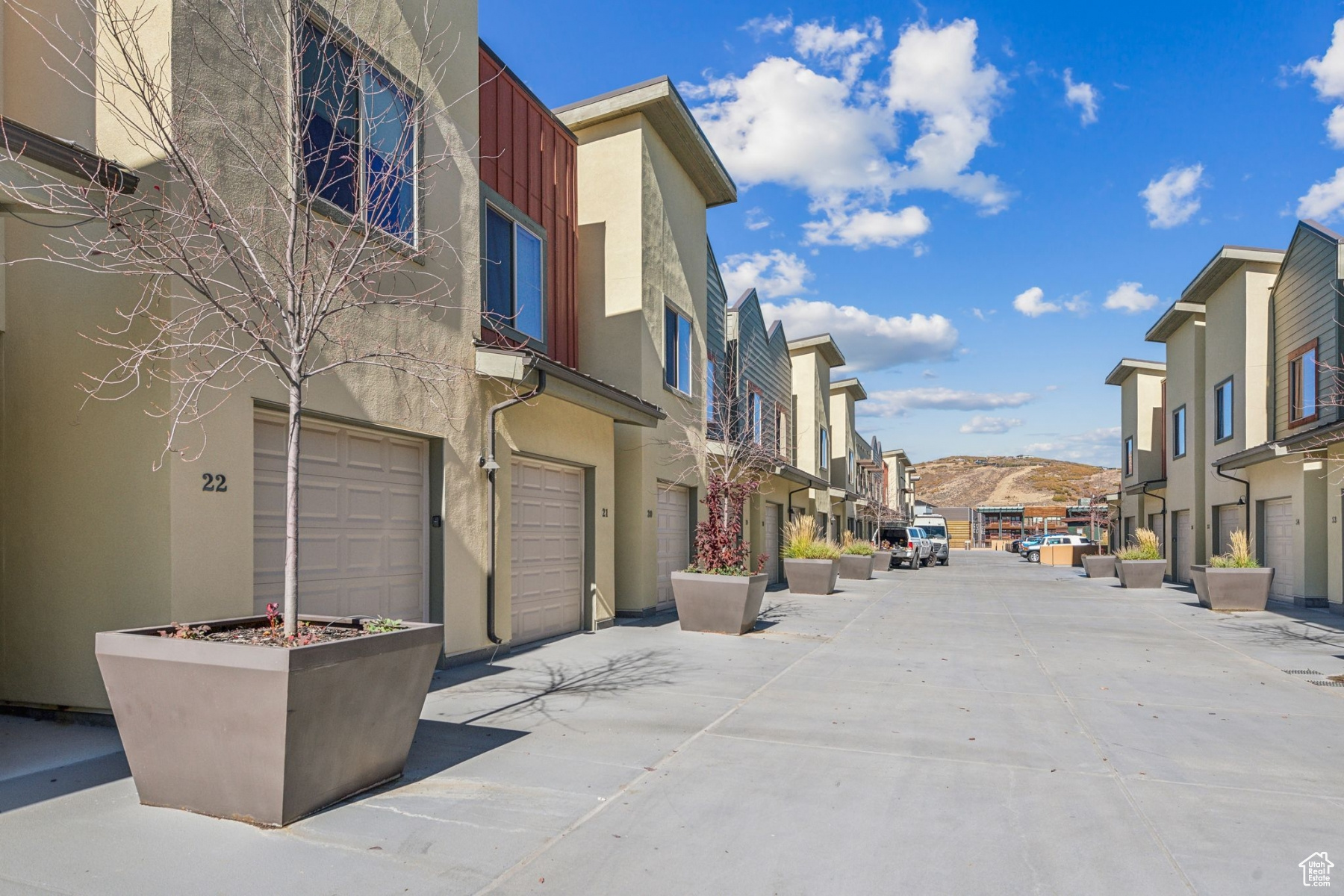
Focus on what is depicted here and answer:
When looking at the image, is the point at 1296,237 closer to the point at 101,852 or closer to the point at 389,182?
the point at 389,182

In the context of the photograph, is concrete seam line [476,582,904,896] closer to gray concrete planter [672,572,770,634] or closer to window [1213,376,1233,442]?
gray concrete planter [672,572,770,634]

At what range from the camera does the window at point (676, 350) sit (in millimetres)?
15562

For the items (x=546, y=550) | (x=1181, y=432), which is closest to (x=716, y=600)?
(x=546, y=550)

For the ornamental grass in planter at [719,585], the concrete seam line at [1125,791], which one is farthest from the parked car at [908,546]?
the concrete seam line at [1125,791]

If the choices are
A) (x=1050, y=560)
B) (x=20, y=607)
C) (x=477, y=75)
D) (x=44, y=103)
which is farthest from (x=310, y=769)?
(x=1050, y=560)

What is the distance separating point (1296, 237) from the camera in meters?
19.1

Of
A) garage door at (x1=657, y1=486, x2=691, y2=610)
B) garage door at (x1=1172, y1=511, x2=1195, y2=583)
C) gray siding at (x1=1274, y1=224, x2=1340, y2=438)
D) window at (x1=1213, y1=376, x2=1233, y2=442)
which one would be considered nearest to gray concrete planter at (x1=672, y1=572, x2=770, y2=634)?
garage door at (x1=657, y1=486, x2=691, y2=610)

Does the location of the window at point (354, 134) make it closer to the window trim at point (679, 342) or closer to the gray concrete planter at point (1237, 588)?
the window trim at point (679, 342)

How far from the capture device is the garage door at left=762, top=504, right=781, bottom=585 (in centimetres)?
2431

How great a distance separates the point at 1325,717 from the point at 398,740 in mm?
8012

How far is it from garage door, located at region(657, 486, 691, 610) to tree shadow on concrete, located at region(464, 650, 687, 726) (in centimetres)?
546

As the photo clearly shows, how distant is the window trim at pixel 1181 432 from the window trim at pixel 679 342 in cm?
1756

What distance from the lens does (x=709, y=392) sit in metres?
18.8

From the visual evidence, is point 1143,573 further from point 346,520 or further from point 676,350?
point 346,520
